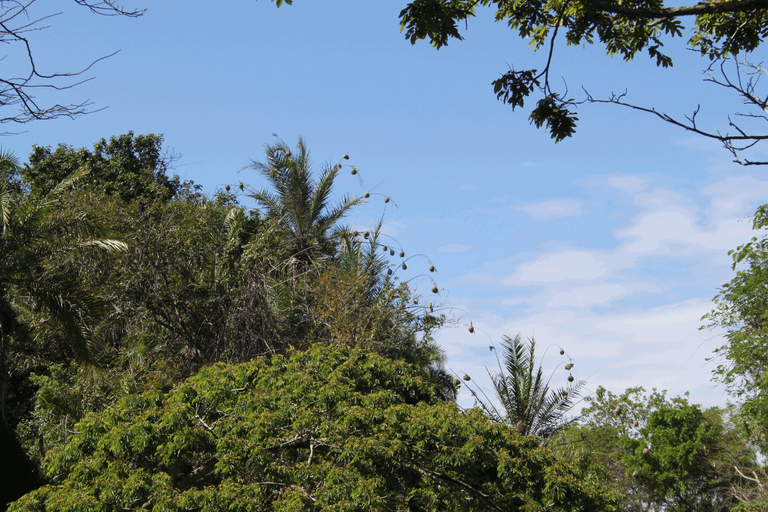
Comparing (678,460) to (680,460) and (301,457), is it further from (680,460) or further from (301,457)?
(301,457)

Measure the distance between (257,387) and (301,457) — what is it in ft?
3.64

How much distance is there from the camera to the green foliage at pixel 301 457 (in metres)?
6.59

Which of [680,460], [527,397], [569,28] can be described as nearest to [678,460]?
[680,460]

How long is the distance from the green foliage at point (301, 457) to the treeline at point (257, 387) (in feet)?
0.10

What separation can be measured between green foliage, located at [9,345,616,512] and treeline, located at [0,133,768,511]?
30mm

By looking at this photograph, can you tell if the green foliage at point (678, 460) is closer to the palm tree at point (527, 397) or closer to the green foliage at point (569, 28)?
the palm tree at point (527, 397)

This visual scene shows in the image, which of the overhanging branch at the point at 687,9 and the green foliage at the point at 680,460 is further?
the green foliage at the point at 680,460

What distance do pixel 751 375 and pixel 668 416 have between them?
7.33 metres

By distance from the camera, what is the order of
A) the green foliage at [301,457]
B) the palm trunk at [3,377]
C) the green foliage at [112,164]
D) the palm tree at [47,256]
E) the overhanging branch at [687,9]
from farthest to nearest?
the green foliage at [112,164] → the palm trunk at [3,377] → the palm tree at [47,256] → the green foliage at [301,457] → the overhanging branch at [687,9]

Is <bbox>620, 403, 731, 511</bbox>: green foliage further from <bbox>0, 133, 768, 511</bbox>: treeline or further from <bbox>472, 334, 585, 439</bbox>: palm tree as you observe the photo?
<bbox>472, 334, 585, 439</bbox>: palm tree

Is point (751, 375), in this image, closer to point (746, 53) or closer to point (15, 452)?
point (746, 53)

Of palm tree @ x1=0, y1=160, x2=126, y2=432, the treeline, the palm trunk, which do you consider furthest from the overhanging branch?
the palm trunk

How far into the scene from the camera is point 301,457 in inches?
325

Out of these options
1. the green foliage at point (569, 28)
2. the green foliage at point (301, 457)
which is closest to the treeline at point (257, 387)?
the green foliage at point (301, 457)
